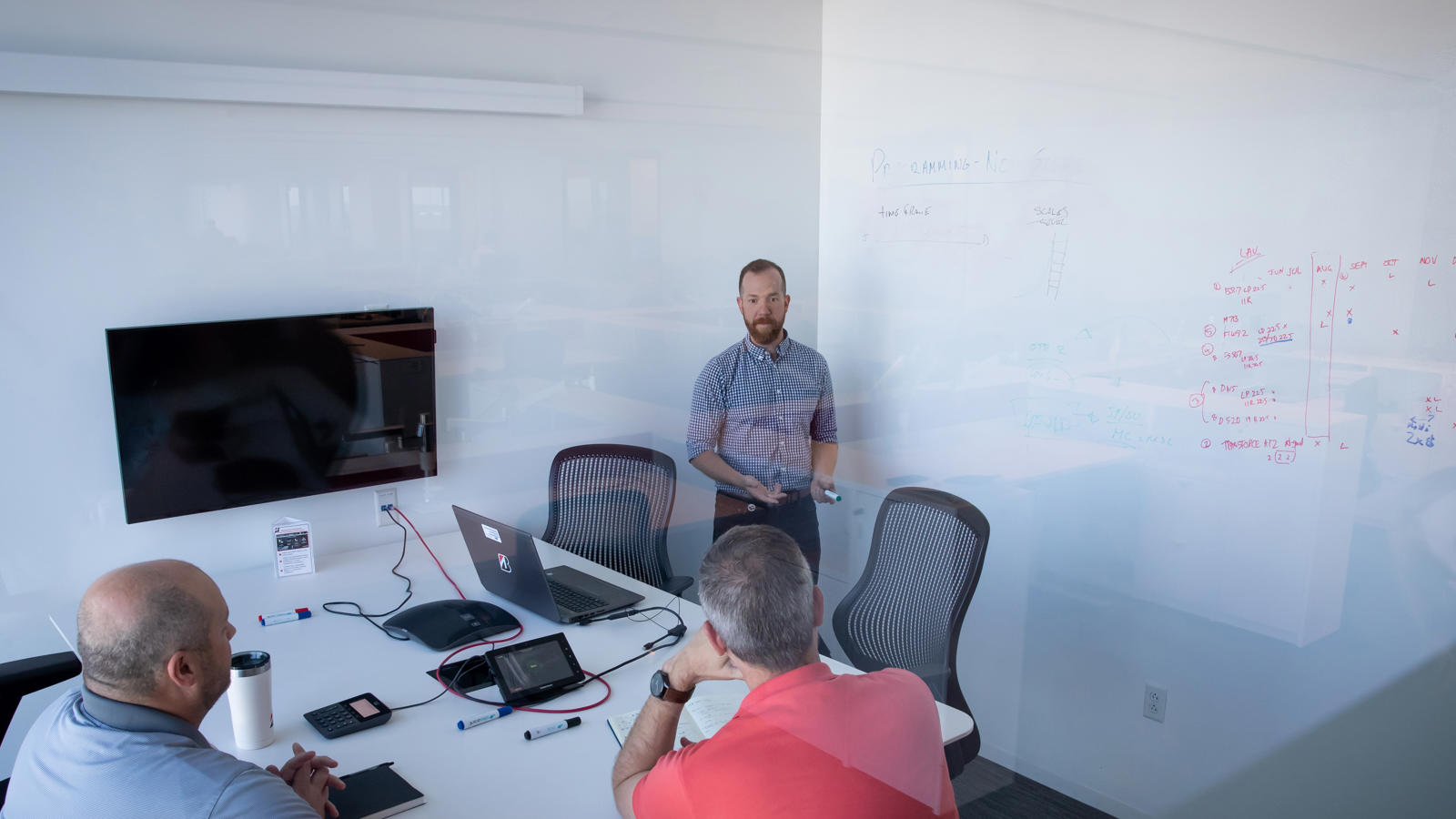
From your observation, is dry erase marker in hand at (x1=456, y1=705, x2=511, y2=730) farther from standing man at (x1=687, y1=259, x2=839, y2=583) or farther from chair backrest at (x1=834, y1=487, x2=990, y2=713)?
standing man at (x1=687, y1=259, x2=839, y2=583)

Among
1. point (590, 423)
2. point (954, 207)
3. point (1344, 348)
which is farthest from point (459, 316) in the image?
point (1344, 348)

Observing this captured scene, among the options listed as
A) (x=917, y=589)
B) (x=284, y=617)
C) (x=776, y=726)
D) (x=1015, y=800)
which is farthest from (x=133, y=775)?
(x=1015, y=800)

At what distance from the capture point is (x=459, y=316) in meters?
3.19

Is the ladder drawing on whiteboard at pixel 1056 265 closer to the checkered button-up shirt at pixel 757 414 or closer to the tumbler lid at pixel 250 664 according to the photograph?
the checkered button-up shirt at pixel 757 414

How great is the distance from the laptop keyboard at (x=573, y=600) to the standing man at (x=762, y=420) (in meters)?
1.22

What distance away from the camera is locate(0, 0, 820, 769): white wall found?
2.52 m

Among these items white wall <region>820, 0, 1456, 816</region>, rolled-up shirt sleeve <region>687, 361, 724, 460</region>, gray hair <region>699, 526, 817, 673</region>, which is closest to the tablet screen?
gray hair <region>699, 526, 817, 673</region>

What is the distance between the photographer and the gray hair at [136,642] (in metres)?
1.35

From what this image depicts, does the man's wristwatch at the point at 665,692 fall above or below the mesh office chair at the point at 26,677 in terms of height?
above

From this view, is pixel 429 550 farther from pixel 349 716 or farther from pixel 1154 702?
pixel 1154 702

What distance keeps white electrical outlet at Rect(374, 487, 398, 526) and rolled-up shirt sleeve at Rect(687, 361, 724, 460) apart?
44.7 inches

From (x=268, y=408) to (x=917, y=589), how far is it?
1.95 m

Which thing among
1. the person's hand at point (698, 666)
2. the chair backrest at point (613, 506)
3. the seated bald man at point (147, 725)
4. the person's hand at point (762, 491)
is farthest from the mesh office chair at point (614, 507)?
the seated bald man at point (147, 725)

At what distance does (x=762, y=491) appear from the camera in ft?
12.1
